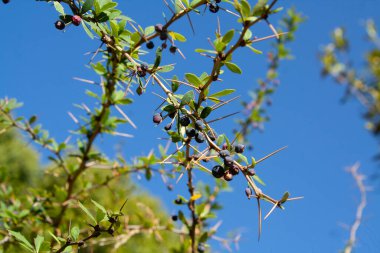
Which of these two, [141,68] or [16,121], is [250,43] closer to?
[141,68]

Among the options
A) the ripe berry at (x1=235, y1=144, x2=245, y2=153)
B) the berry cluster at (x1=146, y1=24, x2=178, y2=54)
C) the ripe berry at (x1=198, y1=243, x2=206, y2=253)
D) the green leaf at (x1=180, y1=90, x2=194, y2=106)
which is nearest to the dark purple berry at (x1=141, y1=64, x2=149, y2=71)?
the berry cluster at (x1=146, y1=24, x2=178, y2=54)

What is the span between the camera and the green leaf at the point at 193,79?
40.2 inches

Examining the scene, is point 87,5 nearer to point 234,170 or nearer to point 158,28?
point 158,28

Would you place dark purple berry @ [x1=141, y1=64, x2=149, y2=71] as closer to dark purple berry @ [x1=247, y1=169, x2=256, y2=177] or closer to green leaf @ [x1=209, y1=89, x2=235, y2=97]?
green leaf @ [x1=209, y1=89, x2=235, y2=97]

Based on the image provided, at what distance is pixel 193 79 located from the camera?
103 cm

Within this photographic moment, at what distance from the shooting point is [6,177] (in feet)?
7.26

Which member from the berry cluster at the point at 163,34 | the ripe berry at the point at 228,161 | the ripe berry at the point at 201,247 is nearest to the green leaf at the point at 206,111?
the ripe berry at the point at 228,161

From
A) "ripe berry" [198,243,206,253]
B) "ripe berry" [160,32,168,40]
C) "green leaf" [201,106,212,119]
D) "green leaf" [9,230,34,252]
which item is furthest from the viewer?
"ripe berry" [198,243,206,253]

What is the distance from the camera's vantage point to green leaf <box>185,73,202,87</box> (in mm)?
1022

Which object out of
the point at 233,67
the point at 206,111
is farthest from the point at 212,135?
the point at 233,67

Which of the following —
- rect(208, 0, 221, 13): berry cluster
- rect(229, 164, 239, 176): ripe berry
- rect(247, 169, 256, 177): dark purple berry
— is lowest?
rect(229, 164, 239, 176): ripe berry

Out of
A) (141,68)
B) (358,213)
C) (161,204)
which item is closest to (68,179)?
(141,68)

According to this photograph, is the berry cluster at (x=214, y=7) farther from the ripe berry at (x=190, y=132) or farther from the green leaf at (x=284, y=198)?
the green leaf at (x=284, y=198)

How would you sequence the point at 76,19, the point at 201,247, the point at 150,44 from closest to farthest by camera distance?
the point at 76,19, the point at 150,44, the point at 201,247
